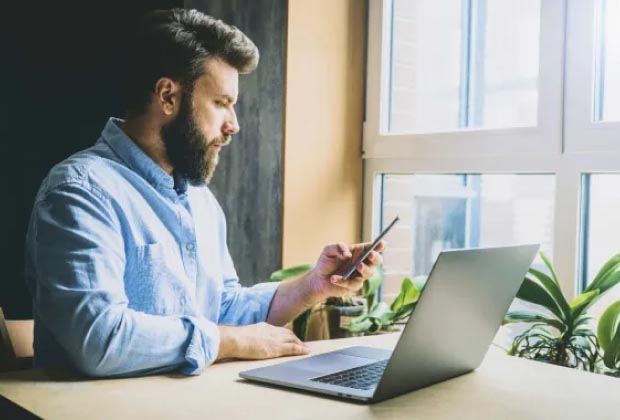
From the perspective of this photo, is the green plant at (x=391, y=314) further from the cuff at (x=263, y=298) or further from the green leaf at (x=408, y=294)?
the cuff at (x=263, y=298)

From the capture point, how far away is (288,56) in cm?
266

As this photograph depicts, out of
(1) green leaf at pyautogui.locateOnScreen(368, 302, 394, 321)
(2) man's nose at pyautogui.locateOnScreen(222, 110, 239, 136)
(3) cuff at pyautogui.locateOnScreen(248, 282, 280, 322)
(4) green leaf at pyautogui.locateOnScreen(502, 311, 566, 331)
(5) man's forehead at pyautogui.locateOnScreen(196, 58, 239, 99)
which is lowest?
(1) green leaf at pyautogui.locateOnScreen(368, 302, 394, 321)

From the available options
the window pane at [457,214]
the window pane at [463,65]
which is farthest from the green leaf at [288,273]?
the window pane at [463,65]

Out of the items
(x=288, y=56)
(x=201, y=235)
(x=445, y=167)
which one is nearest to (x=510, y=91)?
(x=445, y=167)

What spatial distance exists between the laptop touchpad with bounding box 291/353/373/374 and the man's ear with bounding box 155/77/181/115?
67 cm

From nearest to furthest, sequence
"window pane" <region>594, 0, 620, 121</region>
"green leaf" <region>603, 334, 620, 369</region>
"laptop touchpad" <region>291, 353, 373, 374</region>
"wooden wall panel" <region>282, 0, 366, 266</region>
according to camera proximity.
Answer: "laptop touchpad" <region>291, 353, 373, 374</region>, "green leaf" <region>603, 334, 620, 369</region>, "window pane" <region>594, 0, 620, 121</region>, "wooden wall panel" <region>282, 0, 366, 266</region>

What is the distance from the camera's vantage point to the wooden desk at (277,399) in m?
1.10

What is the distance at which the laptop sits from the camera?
3.67 ft

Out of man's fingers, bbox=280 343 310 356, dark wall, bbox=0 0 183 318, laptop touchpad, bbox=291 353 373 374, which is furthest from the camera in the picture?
dark wall, bbox=0 0 183 318

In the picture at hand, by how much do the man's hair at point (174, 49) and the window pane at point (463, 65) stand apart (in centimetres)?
100

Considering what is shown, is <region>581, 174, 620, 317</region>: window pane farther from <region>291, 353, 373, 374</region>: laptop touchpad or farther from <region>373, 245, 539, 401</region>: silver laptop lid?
<region>291, 353, 373, 374</region>: laptop touchpad

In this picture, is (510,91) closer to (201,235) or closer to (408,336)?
(201,235)

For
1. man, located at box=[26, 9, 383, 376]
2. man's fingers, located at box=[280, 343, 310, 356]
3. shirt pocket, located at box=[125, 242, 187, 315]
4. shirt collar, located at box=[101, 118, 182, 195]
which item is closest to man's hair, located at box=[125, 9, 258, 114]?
man, located at box=[26, 9, 383, 376]

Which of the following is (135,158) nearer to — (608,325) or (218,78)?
(218,78)
